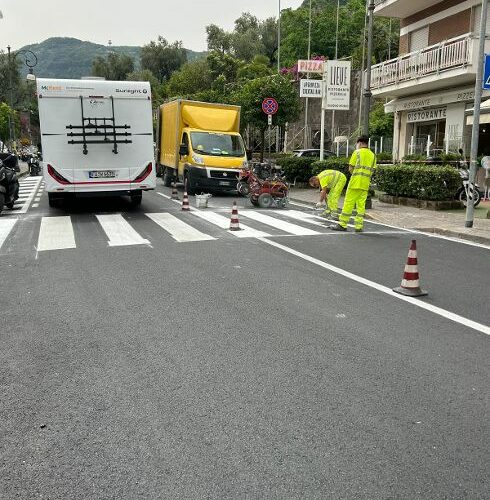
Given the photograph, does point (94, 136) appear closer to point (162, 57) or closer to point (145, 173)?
point (145, 173)

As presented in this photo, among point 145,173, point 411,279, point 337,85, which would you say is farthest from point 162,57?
point 411,279

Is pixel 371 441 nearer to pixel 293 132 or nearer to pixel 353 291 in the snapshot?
pixel 353 291

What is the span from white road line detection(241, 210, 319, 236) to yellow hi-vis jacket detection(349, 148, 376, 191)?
4.35 feet

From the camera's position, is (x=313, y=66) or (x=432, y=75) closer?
(x=313, y=66)

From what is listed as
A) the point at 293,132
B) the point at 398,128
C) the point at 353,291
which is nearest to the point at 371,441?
the point at 353,291

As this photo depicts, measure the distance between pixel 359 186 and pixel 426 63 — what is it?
13505 millimetres

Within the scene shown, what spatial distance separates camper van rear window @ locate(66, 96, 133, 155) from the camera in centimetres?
1342

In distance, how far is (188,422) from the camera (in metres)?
3.52

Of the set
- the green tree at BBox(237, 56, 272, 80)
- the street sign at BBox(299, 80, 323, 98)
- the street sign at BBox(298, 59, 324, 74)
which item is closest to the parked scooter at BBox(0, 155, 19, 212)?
the street sign at BBox(299, 80, 323, 98)

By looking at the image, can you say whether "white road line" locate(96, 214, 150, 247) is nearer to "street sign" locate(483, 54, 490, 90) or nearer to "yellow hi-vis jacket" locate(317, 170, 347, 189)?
"yellow hi-vis jacket" locate(317, 170, 347, 189)

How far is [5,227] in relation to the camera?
12.1 m

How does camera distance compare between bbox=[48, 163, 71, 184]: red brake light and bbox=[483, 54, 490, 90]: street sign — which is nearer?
bbox=[483, 54, 490, 90]: street sign

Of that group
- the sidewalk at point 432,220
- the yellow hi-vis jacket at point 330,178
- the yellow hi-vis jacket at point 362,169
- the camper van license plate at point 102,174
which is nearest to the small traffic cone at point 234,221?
the yellow hi-vis jacket at point 362,169

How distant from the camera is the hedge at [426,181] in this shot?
14898mm
